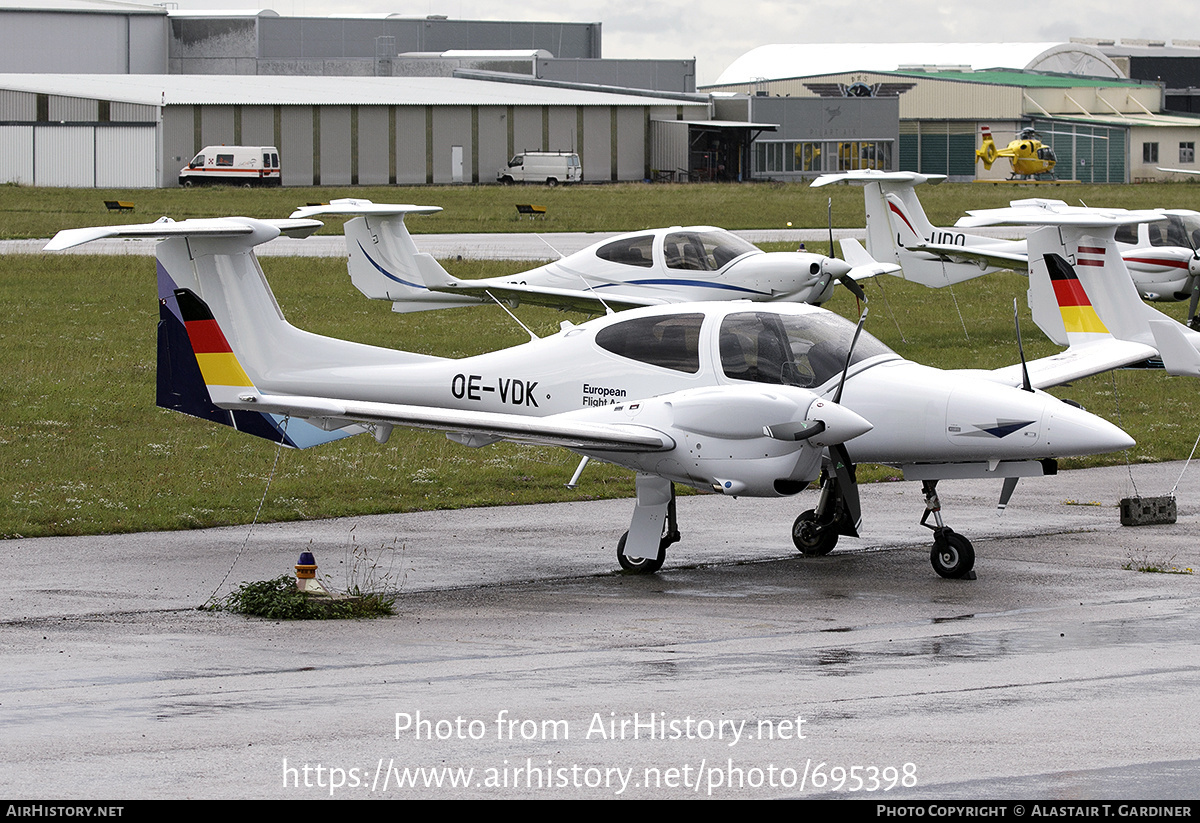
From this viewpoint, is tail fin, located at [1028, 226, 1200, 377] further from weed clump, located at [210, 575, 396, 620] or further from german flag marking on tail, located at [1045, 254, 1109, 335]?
weed clump, located at [210, 575, 396, 620]

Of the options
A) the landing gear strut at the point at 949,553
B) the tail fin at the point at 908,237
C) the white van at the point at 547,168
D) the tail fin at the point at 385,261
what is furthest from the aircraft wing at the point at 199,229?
the white van at the point at 547,168

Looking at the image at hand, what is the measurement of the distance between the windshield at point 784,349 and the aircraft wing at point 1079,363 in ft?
5.99

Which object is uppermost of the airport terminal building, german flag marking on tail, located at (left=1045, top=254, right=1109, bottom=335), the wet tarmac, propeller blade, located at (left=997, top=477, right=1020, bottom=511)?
the airport terminal building

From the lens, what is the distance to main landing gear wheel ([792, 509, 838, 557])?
44.7 feet

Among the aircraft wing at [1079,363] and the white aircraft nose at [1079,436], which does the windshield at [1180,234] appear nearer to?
the aircraft wing at [1079,363]

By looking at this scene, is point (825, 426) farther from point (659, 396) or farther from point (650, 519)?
point (650, 519)

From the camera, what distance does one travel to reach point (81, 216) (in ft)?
172

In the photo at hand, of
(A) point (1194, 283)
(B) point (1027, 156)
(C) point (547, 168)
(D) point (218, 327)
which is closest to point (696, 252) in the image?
(A) point (1194, 283)

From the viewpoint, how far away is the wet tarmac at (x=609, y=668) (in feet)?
23.6

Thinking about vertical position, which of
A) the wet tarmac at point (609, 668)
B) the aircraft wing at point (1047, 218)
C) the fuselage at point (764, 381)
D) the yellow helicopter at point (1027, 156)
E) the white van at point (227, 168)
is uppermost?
the yellow helicopter at point (1027, 156)

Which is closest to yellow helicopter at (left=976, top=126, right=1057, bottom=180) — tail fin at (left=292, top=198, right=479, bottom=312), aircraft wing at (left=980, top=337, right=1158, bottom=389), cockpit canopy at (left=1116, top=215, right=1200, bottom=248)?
cockpit canopy at (left=1116, top=215, right=1200, bottom=248)

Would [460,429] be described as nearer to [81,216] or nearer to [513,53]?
[81,216]

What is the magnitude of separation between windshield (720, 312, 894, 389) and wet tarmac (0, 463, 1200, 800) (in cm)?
169

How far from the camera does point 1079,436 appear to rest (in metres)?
11.8
